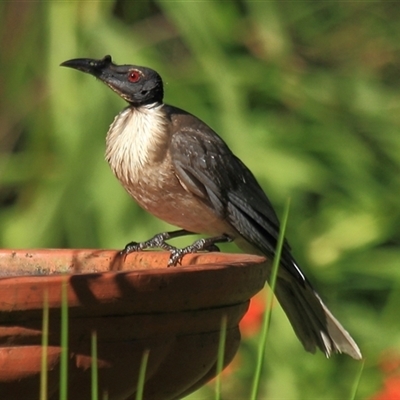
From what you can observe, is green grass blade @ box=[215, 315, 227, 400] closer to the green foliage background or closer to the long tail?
Answer: the long tail

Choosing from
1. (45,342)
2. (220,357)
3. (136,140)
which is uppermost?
(45,342)

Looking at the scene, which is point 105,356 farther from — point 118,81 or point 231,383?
point 231,383

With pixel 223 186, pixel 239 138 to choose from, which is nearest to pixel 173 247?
pixel 223 186

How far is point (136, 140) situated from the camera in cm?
427

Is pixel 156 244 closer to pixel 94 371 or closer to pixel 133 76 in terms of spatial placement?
pixel 133 76

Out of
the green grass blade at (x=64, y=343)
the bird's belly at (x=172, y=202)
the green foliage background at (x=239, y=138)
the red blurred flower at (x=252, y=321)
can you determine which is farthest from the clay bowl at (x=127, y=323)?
the green foliage background at (x=239, y=138)

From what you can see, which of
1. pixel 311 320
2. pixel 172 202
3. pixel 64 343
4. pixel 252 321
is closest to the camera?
pixel 64 343

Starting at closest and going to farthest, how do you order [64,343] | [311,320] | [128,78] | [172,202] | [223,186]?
[64,343] < [311,320] < [172,202] < [128,78] < [223,186]

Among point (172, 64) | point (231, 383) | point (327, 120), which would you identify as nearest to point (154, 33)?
point (172, 64)

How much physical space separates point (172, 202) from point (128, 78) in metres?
0.53

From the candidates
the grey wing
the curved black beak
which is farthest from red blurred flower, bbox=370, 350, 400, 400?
the curved black beak

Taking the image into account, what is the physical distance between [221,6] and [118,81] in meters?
2.42

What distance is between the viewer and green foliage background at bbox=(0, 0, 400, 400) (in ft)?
19.6

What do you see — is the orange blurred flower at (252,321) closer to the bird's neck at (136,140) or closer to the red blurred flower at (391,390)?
the red blurred flower at (391,390)
